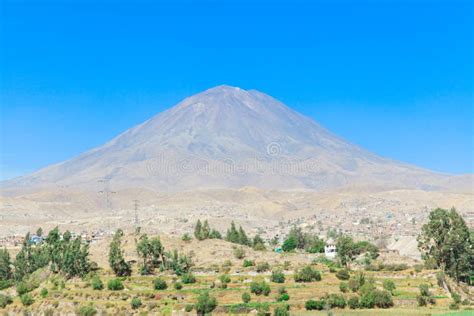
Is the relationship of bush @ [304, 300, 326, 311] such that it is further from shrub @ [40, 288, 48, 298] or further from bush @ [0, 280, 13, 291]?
bush @ [0, 280, 13, 291]

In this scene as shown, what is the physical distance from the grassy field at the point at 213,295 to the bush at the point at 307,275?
60 centimetres

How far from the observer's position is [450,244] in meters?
56.8

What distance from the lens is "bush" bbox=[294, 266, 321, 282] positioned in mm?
55188

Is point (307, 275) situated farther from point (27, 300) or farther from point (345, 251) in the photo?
point (27, 300)

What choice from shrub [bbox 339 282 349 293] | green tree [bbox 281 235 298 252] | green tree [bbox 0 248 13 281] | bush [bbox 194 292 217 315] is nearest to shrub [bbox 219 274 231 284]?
bush [bbox 194 292 217 315]

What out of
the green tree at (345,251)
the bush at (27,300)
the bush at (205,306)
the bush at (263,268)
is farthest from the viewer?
the green tree at (345,251)

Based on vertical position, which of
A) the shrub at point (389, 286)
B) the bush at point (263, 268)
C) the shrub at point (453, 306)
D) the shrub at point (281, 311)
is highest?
the bush at point (263, 268)

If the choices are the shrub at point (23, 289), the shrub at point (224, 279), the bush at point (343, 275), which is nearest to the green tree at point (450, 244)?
the bush at point (343, 275)

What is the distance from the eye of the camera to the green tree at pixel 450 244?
5716 cm

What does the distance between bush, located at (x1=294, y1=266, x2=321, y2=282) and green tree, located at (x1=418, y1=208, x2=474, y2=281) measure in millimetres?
11693

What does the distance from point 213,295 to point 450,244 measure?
73.9ft

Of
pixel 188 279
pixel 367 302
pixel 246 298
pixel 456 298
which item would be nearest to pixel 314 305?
pixel 367 302

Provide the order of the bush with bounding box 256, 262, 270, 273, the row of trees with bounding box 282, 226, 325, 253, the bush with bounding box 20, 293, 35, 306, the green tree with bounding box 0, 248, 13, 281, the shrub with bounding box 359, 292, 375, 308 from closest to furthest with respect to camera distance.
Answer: the shrub with bounding box 359, 292, 375, 308
the bush with bounding box 20, 293, 35, 306
the bush with bounding box 256, 262, 270, 273
the green tree with bounding box 0, 248, 13, 281
the row of trees with bounding box 282, 226, 325, 253

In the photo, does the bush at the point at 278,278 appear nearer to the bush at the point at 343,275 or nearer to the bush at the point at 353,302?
the bush at the point at 343,275
